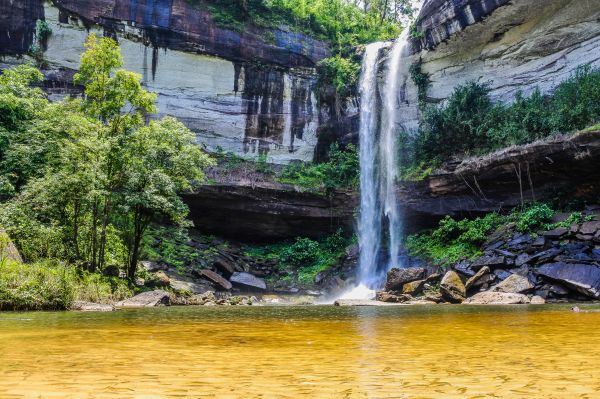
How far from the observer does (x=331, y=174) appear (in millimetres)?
27297

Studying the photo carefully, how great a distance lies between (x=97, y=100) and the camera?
17.4 meters

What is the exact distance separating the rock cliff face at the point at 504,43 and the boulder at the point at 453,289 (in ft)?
40.1

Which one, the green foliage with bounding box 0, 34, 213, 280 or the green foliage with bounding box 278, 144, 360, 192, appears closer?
the green foliage with bounding box 0, 34, 213, 280

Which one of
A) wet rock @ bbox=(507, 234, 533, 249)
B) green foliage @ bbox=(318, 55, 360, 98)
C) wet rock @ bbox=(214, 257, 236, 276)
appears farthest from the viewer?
green foliage @ bbox=(318, 55, 360, 98)

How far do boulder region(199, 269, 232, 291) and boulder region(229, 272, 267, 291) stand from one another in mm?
643

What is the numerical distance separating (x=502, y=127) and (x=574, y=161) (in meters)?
3.60

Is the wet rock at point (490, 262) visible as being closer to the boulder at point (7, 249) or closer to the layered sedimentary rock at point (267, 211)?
the layered sedimentary rock at point (267, 211)

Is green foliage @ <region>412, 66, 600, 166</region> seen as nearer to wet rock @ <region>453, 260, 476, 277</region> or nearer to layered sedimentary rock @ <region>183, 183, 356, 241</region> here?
layered sedimentary rock @ <region>183, 183, 356, 241</region>

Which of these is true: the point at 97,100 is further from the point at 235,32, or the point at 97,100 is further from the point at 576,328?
the point at 576,328

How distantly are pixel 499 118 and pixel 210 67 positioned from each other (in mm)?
17236

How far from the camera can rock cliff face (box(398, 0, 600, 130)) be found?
2106 cm

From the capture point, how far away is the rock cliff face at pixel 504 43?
69.1 ft

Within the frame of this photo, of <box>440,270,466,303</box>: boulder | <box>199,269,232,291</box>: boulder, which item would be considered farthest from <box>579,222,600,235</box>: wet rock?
A: <box>199,269,232,291</box>: boulder

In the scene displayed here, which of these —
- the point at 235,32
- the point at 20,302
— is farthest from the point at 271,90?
the point at 20,302
